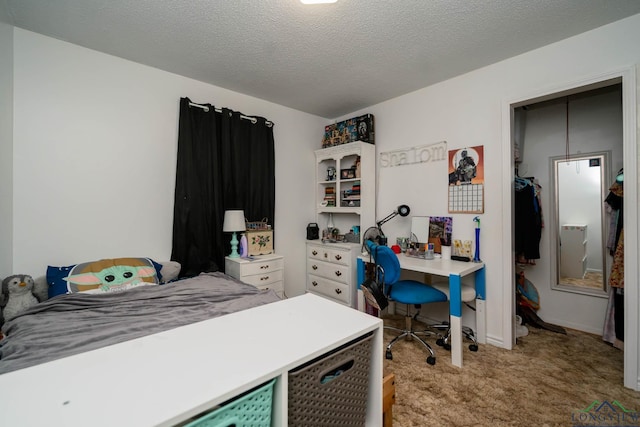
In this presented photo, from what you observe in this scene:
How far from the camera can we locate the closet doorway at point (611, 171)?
182 centimetres

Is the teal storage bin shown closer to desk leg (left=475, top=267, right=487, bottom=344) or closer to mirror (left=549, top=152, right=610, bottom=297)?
desk leg (left=475, top=267, right=487, bottom=344)

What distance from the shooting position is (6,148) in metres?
1.85

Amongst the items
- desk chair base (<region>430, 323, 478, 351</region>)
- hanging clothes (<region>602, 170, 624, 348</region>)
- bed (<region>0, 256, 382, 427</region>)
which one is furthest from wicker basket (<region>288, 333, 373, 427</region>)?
hanging clothes (<region>602, 170, 624, 348</region>)

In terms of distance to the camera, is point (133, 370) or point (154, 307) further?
point (154, 307)

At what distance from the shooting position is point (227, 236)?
9.79 feet

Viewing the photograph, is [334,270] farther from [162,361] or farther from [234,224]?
[162,361]

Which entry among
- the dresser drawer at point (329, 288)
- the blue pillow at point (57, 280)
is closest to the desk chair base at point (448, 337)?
the dresser drawer at point (329, 288)

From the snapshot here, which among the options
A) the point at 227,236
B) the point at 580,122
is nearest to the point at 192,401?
the point at 227,236

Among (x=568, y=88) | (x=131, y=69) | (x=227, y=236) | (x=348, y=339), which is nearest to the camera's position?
(x=348, y=339)

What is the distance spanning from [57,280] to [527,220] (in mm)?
4190

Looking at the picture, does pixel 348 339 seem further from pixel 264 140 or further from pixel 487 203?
pixel 264 140

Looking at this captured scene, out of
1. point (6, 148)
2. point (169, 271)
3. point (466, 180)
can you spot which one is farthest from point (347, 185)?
point (6, 148)

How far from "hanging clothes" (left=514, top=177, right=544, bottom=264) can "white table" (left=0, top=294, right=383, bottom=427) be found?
105 inches

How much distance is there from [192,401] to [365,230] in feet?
9.30
